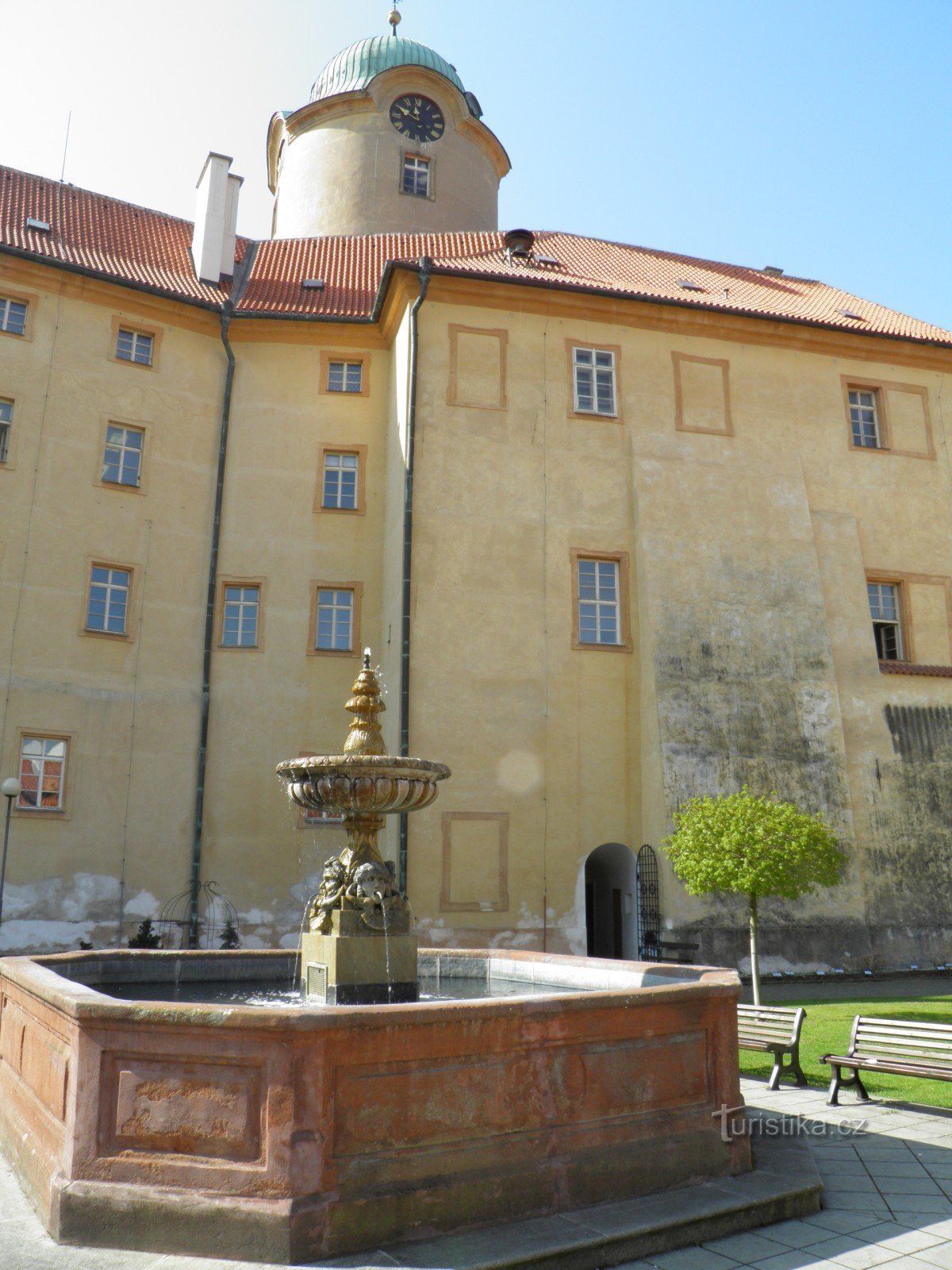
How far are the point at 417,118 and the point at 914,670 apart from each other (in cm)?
2157

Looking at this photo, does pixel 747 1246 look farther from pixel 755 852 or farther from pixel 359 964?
pixel 755 852

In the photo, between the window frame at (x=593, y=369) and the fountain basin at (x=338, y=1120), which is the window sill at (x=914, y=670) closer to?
the window frame at (x=593, y=369)

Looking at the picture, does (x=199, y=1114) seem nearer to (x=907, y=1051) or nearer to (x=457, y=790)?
(x=907, y=1051)

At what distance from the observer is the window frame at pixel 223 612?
20.9 m

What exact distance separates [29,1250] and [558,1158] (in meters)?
2.69

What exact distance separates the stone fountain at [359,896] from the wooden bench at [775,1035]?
339 cm

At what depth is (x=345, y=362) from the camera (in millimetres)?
22969

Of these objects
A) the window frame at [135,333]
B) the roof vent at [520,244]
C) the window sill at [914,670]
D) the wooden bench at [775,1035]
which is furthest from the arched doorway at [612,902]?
the window frame at [135,333]

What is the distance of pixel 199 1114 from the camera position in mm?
5227

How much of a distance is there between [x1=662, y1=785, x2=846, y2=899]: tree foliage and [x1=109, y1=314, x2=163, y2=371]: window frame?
14.3m

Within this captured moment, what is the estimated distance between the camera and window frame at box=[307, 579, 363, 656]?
21172 millimetres

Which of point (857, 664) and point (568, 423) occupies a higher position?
point (568, 423)

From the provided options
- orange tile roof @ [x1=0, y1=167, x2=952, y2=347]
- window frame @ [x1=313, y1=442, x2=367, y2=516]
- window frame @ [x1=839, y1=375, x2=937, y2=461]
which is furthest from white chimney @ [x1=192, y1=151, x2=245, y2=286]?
window frame @ [x1=839, y1=375, x2=937, y2=461]

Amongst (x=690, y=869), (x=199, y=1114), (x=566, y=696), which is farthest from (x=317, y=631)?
(x=199, y=1114)
